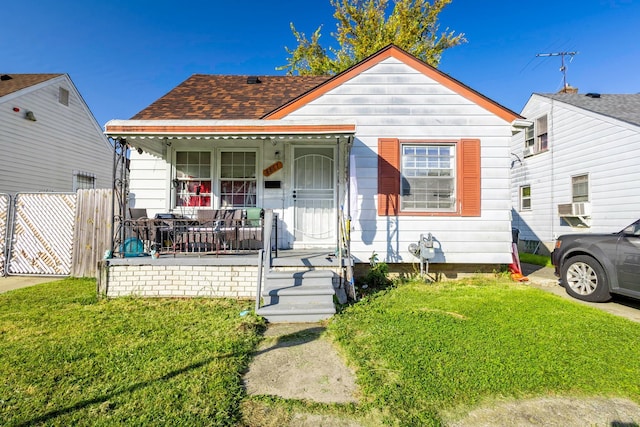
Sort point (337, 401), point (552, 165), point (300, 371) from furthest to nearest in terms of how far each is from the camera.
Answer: point (552, 165) → point (300, 371) → point (337, 401)

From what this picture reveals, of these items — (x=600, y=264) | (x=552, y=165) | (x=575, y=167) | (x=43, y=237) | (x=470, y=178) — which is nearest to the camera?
(x=600, y=264)

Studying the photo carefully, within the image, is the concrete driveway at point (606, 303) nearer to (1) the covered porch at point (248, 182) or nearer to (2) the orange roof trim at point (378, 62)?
(2) the orange roof trim at point (378, 62)

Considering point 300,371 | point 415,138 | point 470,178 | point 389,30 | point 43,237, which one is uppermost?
point 389,30

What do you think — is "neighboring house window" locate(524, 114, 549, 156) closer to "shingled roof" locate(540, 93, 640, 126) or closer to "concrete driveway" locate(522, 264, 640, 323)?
"shingled roof" locate(540, 93, 640, 126)

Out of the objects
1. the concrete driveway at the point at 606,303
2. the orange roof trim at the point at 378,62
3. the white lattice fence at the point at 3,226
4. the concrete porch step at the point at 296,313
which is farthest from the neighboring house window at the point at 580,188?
the white lattice fence at the point at 3,226

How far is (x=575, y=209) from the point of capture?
31.3ft

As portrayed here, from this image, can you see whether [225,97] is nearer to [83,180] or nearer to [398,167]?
[398,167]

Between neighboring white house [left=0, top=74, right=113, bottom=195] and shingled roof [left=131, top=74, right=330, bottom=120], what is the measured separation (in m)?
6.23

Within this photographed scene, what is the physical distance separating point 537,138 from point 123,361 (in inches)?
562

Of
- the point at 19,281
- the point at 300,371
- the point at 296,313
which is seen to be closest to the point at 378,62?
the point at 296,313

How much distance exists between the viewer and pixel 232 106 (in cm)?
754

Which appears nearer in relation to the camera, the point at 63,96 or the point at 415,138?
the point at 415,138

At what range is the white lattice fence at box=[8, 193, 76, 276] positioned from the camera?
22.7 feet

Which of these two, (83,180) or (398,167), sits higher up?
(83,180)
